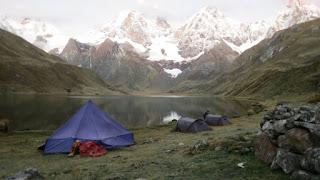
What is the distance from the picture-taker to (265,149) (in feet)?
84.7

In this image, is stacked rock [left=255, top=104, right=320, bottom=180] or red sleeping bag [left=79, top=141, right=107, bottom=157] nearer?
stacked rock [left=255, top=104, right=320, bottom=180]

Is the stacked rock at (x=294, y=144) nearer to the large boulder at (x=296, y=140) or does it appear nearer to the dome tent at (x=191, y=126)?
the large boulder at (x=296, y=140)

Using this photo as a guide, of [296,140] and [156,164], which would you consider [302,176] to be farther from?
[156,164]

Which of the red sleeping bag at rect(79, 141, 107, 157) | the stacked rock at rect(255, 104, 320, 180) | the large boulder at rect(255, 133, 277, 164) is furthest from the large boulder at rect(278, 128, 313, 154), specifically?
the red sleeping bag at rect(79, 141, 107, 157)

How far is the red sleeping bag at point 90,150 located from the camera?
3569 cm

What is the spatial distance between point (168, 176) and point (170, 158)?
6.38 meters

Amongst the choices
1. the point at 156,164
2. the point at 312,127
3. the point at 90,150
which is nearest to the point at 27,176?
the point at 156,164

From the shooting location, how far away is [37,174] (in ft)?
85.8

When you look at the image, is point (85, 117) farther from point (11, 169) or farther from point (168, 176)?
point (168, 176)

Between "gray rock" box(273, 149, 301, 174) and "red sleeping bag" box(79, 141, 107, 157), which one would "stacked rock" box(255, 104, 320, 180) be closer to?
"gray rock" box(273, 149, 301, 174)

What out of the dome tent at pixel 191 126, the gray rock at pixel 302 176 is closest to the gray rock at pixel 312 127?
the gray rock at pixel 302 176

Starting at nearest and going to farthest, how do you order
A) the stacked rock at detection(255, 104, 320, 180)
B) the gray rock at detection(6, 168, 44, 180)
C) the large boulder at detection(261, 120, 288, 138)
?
the stacked rock at detection(255, 104, 320, 180), the large boulder at detection(261, 120, 288, 138), the gray rock at detection(6, 168, 44, 180)

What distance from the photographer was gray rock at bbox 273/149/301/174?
22125 millimetres

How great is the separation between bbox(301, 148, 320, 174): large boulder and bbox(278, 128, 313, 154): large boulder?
44.0 inches
